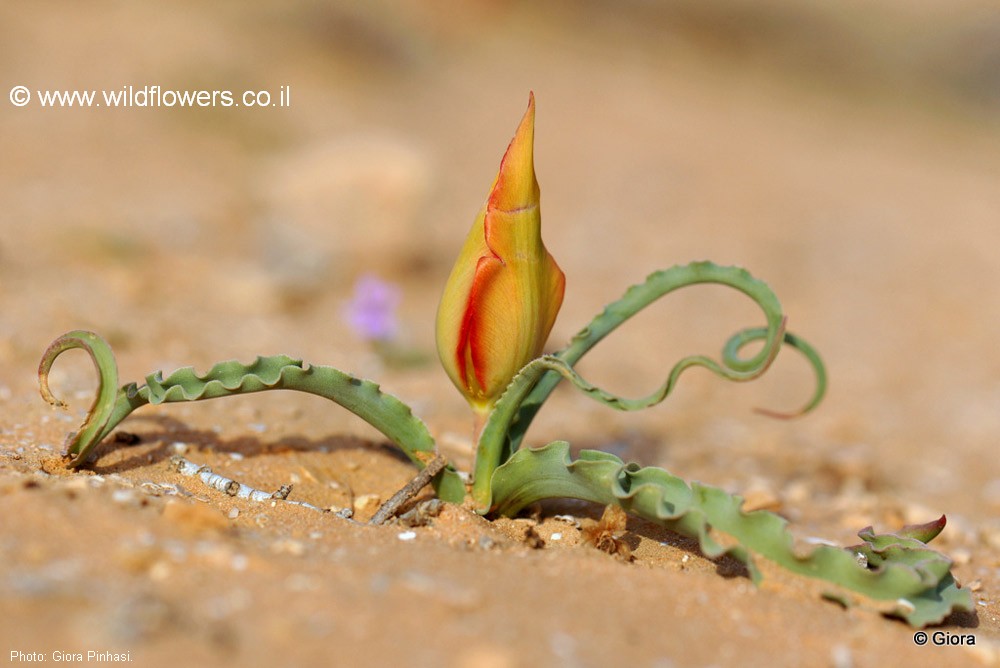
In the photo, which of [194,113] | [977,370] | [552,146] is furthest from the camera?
[552,146]

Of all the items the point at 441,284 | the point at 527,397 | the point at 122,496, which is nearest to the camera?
the point at 122,496

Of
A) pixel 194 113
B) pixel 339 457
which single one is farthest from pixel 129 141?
pixel 339 457

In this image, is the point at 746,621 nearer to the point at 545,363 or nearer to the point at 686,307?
the point at 545,363

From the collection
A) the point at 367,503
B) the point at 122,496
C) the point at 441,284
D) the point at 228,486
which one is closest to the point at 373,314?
the point at 441,284

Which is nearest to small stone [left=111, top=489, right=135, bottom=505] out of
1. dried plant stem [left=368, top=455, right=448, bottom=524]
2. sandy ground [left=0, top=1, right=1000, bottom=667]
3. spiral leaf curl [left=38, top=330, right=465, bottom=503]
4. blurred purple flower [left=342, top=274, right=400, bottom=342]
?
sandy ground [left=0, top=1, right=1000, bottom=667]

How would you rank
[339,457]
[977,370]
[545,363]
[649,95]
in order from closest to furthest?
[545,363] → [339,457] → [977,370] → [649,95]

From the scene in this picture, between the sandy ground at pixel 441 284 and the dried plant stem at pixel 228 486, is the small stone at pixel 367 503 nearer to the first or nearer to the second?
the sandy ground at pixel 441 284

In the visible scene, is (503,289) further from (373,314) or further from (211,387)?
(373,314)
